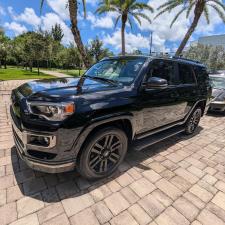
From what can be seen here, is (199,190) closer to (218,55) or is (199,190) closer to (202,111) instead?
(202,111)

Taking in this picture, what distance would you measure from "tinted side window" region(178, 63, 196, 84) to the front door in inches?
10.0

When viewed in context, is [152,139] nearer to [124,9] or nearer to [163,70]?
[163,70]

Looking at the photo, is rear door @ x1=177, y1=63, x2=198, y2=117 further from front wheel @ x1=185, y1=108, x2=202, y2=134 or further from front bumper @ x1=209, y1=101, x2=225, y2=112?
front bumper @ x1=209, y1=101, x2=225, y2=112

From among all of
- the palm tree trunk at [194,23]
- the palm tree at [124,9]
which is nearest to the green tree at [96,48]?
the palm tree at [124,9]

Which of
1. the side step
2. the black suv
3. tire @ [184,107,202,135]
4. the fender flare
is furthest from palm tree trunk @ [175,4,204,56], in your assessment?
the fender flare

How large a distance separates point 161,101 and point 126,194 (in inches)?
67.7

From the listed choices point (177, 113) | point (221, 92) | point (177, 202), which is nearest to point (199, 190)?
point (177, 202)

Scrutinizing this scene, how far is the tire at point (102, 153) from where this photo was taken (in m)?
2.50

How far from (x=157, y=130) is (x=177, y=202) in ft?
4.60

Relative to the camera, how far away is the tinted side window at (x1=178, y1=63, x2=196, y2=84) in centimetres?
400

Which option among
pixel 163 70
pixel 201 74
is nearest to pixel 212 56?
pixel 201 74

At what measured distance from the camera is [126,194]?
2598 mm

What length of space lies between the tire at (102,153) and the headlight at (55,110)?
53cm

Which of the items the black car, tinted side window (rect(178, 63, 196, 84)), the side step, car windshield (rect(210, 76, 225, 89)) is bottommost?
the side step
